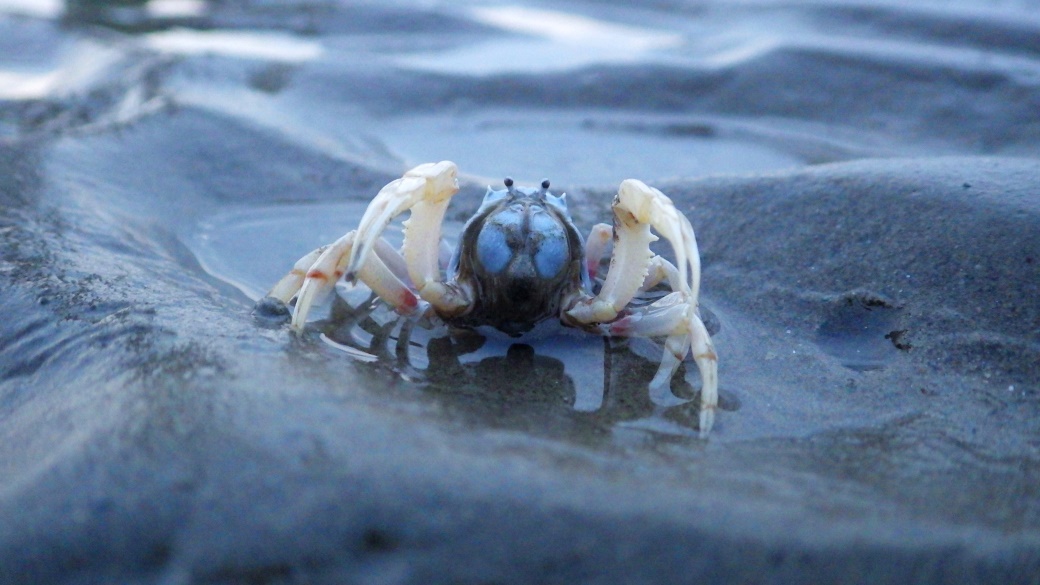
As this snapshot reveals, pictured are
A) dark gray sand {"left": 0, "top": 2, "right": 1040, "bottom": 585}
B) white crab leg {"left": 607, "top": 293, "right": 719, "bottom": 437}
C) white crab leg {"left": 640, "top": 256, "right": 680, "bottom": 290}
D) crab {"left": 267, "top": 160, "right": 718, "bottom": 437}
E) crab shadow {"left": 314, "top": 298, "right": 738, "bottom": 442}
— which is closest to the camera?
dark gray sand {"left": 0, "top": 2, "right": 1040, "bottom": 585}

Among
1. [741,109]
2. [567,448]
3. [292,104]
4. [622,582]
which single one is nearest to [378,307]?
[567,448]

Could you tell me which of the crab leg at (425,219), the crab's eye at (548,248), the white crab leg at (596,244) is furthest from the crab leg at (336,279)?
the white crab leg at (596,244)

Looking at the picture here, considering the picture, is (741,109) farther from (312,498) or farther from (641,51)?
(312,498)

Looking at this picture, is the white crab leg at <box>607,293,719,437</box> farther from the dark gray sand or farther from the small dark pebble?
the small dark pebble

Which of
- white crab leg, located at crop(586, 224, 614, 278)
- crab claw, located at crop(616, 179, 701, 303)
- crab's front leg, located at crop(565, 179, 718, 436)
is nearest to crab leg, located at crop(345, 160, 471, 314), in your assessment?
crab's front leg, located at crop(565, 179, 718, 436)

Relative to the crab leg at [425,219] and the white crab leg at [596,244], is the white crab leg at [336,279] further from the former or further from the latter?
the white crab leg at [596,244]

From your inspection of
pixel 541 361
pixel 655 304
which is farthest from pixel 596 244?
pixel 541 361
